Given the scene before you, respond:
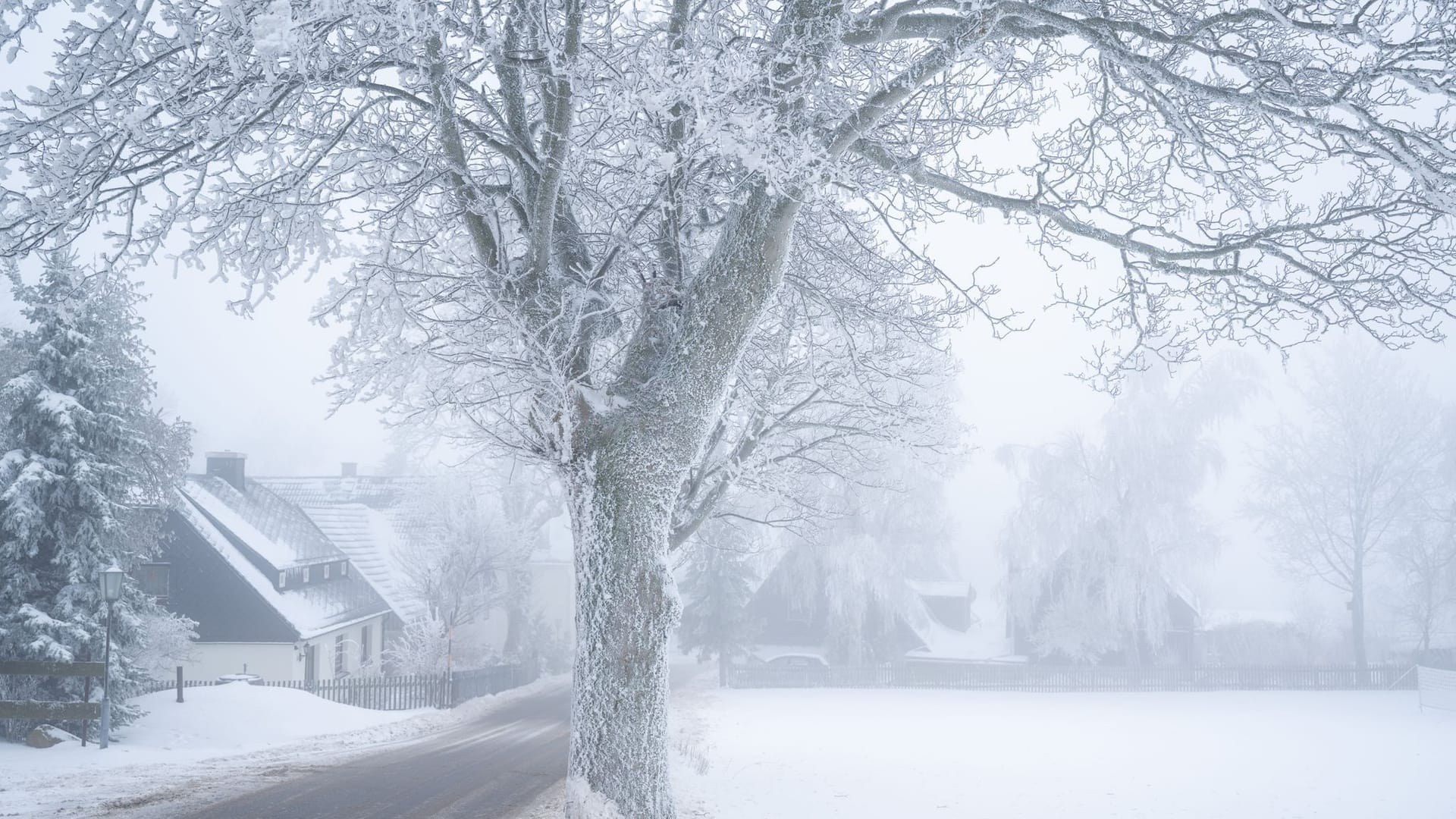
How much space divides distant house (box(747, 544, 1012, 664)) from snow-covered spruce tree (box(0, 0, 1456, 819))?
81.2ft

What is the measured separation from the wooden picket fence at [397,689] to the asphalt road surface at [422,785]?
6.36 metres

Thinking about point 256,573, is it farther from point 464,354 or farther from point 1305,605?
point 1305,605

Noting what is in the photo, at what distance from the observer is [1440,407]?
32750mm

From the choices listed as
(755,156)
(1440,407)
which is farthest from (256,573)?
(1440,407)

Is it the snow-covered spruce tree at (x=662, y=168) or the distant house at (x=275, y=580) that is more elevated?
the snow-covered spruce tree at (x=662, y=168)

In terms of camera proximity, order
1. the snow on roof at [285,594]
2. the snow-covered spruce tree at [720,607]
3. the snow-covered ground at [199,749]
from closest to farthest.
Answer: the snow-covered ground at [199,749] < the snow on roof at [285,594] < the snow-covered spruce tree at [720,607]

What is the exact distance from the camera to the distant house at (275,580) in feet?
76.0

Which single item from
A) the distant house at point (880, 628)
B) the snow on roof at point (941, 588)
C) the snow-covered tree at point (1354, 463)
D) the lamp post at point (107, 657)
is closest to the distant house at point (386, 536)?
the distant house at point (880, 628)

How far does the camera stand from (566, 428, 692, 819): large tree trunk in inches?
210

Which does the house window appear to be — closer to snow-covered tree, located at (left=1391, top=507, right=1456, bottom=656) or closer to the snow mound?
the snow mound

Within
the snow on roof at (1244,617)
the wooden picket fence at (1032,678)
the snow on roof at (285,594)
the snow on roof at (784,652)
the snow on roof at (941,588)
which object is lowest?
the wooden picket fence at (1032,678)

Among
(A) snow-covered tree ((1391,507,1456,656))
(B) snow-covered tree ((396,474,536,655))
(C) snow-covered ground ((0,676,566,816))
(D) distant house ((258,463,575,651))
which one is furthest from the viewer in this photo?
(D) distant house ((258,463,575,651))

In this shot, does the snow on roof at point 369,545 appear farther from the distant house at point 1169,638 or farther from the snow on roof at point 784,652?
the distant house at point 1169,638

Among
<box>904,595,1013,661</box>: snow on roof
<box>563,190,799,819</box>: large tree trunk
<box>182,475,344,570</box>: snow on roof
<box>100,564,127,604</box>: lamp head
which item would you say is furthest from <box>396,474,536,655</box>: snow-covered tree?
<box>563,190,799,819</box>: large tree trunk
